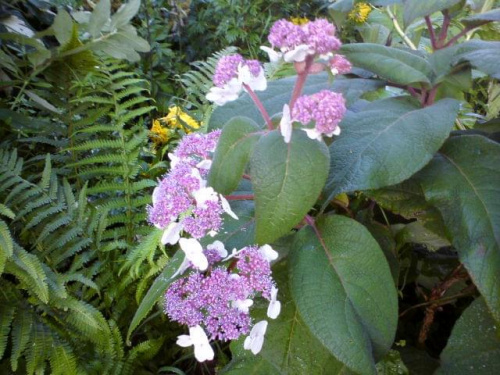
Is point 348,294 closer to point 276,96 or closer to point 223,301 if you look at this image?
point 223,301

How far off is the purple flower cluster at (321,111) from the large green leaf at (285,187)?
0.09 feet

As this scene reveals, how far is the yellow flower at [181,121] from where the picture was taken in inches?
50.1

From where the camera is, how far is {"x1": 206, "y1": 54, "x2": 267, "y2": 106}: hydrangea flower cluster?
0.50 meters

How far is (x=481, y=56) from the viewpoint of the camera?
22.0 inches

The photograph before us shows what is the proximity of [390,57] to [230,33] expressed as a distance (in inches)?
75.5

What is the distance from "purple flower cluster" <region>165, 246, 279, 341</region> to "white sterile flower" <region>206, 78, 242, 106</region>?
0.18 meters

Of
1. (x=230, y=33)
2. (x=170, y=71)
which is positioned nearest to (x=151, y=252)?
(x=170, y=71)

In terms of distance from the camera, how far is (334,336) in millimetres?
456

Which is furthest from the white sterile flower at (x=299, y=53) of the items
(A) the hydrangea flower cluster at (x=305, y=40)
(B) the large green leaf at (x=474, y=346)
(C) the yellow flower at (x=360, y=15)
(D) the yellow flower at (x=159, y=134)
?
(C) the yellow flower at (x=360, y=15)

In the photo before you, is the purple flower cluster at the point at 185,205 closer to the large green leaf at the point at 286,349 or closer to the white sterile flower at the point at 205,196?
the white sterile flower at the point at 205,196

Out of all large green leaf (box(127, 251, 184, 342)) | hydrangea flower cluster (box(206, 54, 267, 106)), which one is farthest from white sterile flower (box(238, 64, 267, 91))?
large green leaf (box(127, 251, 184, 342))

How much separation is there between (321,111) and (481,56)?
0.27m

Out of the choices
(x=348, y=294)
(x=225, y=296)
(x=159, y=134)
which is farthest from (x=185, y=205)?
(x=159, y=134)

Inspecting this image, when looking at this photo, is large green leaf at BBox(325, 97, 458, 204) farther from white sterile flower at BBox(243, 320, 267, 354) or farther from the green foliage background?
white sterile flower at BBox(243, 320, 267, 354)
